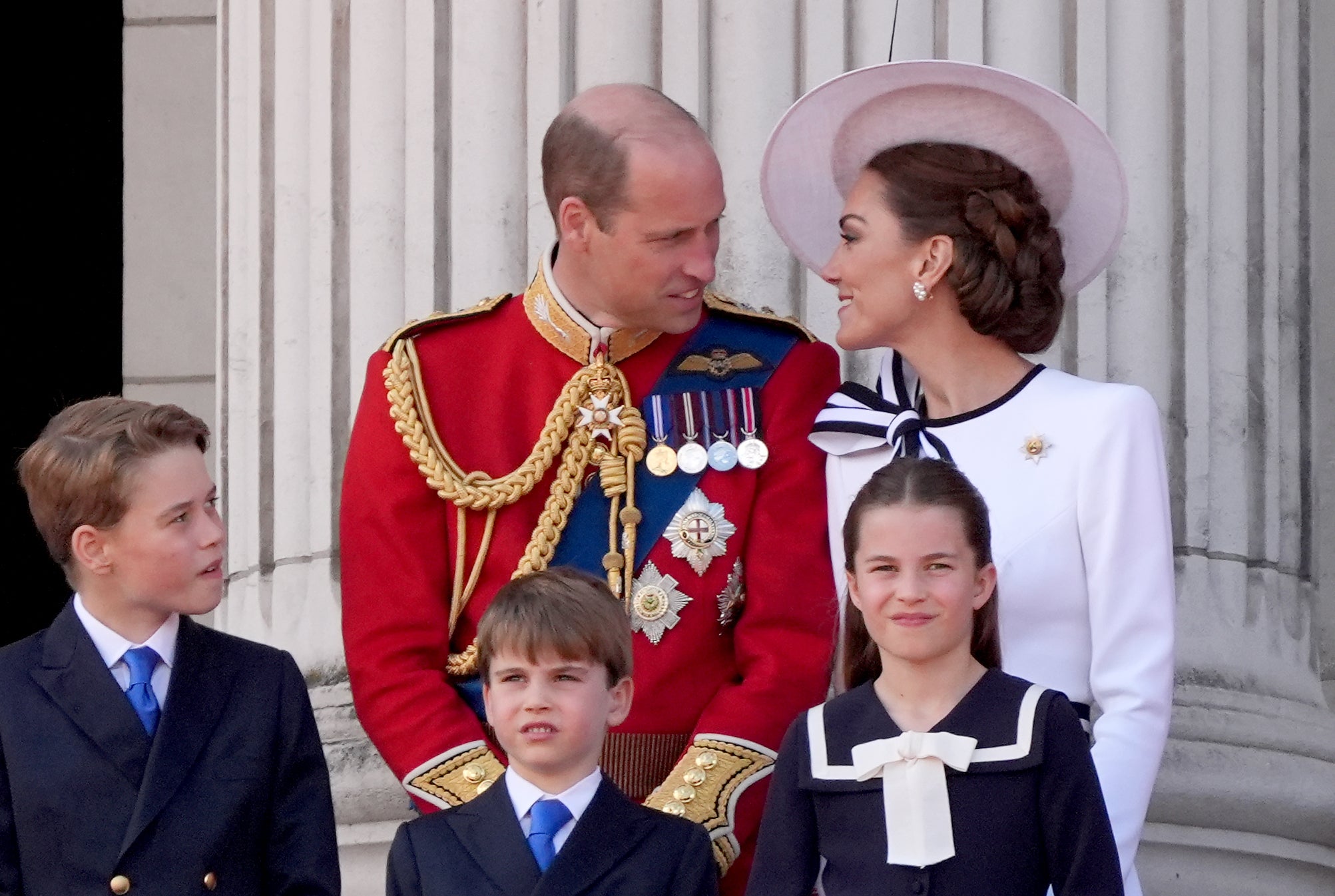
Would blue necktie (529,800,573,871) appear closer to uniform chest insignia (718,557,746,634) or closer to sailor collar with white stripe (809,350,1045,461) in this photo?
uniform chest insignia (718,557,746,634)

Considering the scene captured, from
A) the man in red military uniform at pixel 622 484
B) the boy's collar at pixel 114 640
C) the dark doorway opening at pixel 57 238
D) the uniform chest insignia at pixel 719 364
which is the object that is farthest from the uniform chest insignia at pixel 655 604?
the dark doorway opening at pixel 57 238

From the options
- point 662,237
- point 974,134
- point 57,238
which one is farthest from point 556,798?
point 57,238

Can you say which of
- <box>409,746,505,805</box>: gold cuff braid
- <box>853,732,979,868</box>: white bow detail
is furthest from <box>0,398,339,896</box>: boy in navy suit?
<box>853,732,979,868</box>: white bow detail

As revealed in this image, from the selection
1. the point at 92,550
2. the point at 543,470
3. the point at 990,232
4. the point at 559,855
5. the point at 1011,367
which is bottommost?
the point at 559,855

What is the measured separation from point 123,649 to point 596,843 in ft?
2.64

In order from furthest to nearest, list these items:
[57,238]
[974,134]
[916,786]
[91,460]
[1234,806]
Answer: [57,238], [1234,806], [974,134], [91,460], [916,786]

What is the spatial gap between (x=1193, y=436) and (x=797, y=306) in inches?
33.6

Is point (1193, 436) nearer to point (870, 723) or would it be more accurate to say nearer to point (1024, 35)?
point (1024, 35)

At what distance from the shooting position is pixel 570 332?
13.6 ft

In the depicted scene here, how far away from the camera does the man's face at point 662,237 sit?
13.3 ft

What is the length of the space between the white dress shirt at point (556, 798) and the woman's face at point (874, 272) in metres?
0.96

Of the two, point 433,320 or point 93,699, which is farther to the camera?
point 433,320

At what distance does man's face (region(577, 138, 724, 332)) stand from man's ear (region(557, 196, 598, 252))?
2cm

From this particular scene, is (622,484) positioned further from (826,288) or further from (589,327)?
(826,288)
